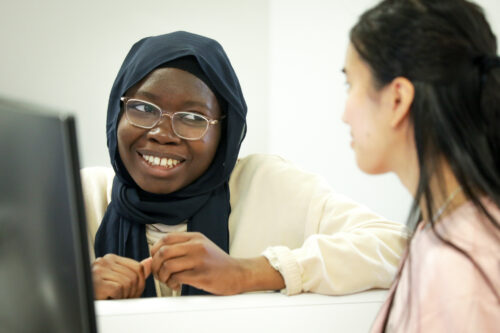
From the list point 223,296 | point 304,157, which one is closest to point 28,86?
point 304,157

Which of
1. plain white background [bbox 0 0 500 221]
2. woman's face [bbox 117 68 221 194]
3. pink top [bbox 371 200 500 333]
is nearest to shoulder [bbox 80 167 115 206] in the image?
woman's face [bbox 117 68 221 194]

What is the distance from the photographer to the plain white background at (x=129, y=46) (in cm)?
281

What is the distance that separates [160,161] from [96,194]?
0.32 metres

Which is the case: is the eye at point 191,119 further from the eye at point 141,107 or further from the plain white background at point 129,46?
the plain white background at point 129,46

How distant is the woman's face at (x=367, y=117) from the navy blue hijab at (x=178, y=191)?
0.61 m

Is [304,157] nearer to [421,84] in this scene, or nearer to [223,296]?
[223,296]

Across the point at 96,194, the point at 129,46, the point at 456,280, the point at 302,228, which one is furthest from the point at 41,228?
the point at 129,46

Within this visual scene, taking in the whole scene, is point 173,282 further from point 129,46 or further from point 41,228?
point 129,46

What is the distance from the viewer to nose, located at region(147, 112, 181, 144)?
136cm

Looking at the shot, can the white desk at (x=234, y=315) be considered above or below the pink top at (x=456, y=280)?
below

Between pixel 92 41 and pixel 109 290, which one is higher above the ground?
pixel 92 41

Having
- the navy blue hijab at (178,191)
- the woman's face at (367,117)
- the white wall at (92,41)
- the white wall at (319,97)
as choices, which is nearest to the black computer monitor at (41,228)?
the woman's face at (367,117)

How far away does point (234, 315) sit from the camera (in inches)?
36.5

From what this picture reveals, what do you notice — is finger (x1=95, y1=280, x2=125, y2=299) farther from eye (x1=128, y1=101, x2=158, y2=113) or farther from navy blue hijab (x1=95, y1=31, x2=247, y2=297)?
eye (x1=128, y1=101, x2=158, y2=113)
